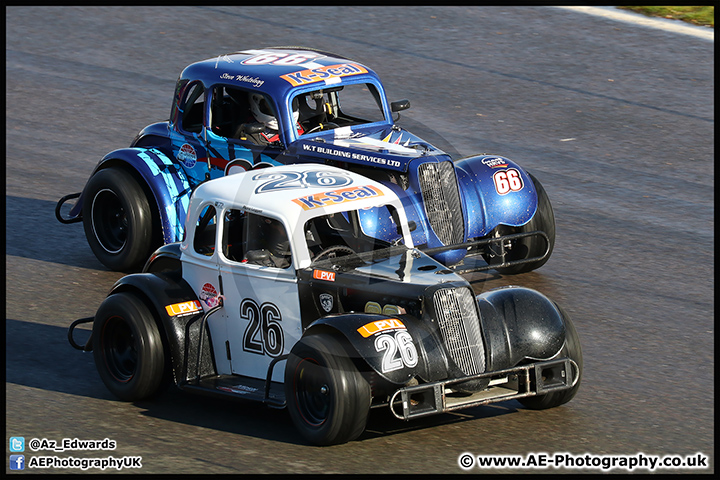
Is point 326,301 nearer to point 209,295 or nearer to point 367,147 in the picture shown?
point 209,295

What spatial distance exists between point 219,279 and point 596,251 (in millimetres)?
5035

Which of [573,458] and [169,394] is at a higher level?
[573,458]

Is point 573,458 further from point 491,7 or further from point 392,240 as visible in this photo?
point 491,7

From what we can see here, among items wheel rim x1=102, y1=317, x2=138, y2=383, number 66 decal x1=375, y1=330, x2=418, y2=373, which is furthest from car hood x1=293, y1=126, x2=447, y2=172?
number 66 decal x1=375, y1=330, x2=418, y2=373

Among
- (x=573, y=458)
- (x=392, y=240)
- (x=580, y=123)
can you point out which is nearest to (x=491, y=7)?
(x=580, y=123)

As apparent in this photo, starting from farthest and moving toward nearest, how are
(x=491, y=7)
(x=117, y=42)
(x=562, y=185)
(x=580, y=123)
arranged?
(x=491, y=7), (x=117, y=42), (x=580, y=123), (x=562, y=185)

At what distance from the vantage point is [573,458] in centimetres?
708

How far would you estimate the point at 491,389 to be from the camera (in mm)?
7367

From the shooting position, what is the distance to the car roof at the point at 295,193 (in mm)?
7770

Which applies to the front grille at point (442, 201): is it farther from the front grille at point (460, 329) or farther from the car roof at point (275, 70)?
the front grille at point (460, 329)

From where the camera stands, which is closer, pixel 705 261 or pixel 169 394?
pixel 169 394

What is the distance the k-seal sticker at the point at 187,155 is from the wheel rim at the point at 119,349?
345 centimetres

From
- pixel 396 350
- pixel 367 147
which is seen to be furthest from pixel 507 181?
pixel 396 350

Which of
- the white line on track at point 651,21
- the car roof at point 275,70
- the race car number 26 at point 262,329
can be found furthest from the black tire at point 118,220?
the white line on track at point 651,21
